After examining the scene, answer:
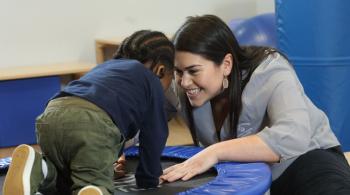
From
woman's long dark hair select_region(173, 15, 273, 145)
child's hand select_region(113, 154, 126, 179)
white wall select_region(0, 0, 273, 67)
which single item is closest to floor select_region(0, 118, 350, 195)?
white wall select_region(0, 0, 273, 67)

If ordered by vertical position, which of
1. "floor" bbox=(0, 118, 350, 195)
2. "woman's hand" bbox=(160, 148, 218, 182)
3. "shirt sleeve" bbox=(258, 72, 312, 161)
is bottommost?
"floor" bbox=(0, 118, 350, 195)

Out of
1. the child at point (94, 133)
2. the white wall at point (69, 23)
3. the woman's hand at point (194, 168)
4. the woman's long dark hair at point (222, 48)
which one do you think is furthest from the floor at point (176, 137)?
the child at point (94, 133)

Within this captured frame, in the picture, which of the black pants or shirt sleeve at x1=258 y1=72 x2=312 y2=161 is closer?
the black pants

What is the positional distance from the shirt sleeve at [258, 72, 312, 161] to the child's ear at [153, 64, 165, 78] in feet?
1.24

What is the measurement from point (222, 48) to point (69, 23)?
2.44m

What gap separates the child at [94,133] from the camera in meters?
1.25

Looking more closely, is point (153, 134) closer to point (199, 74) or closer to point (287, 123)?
point (199, 74)

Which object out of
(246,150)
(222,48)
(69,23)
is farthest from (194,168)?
(69,23)

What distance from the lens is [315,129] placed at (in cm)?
176

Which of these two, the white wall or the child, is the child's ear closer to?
the child

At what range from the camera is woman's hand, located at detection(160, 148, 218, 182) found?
1597mm

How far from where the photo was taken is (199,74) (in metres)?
1.69

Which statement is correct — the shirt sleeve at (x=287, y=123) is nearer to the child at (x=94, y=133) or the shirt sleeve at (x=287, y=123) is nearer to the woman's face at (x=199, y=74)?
the woman's face at (x=199, y=74)

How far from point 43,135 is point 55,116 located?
0.20 feet
